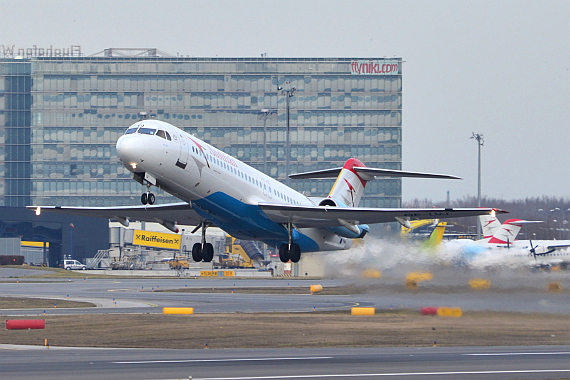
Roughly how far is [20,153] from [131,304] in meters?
Answer: 109

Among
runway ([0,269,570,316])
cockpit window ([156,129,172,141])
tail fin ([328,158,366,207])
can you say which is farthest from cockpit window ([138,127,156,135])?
runway ([0,269,570,316])

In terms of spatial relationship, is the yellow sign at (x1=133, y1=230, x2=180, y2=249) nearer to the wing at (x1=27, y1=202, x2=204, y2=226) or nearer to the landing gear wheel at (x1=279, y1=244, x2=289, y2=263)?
the wing at (x1=27, y1=202, x2=204, y2=226)

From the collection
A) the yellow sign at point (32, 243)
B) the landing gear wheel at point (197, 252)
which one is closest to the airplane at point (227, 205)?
the landing gear wheel at point (197, 252)

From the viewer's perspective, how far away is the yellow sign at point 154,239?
4291 inches

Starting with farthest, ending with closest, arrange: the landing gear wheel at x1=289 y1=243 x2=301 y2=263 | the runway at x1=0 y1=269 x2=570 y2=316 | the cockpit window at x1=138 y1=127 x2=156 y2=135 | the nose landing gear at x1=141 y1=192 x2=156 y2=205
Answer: the runway at x1=0 y1=269 x2=570 y2=316 → the landing gear wheel at x1=289 y1=243 x2=301 y2=263 → the cockpit window at x1=138 y1=127 x2=156 y2=135 → the nose landing gear at x1=141 y1=192 x2=156 y2=205

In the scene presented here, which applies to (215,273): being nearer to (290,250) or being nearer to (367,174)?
(367,174)

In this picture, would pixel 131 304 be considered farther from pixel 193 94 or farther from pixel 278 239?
pixel 193 94

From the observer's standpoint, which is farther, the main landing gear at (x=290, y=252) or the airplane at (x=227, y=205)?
the main landing gear at (x=290, y=252)

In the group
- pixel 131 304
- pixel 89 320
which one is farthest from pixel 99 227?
pixel 89 320

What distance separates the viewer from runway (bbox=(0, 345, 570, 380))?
27.8 meters

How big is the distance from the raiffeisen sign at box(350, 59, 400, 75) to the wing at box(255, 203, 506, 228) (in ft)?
368

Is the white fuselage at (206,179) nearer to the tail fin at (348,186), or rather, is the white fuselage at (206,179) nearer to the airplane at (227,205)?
the airplane at (227,205)

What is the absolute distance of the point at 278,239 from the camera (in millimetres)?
39312

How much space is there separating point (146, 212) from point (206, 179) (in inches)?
246
